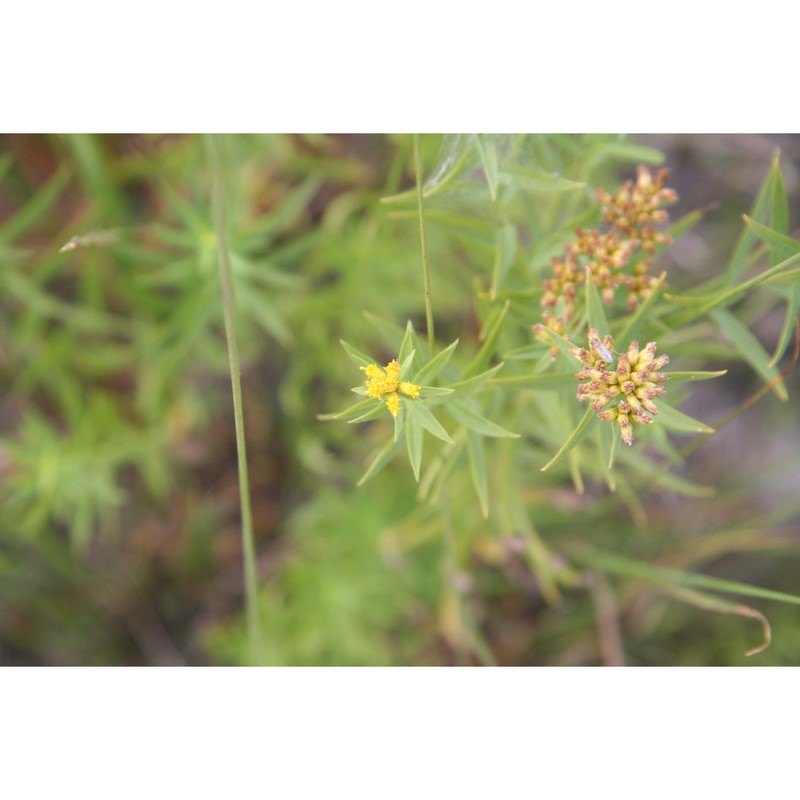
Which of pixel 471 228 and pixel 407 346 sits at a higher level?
pixel 471 228

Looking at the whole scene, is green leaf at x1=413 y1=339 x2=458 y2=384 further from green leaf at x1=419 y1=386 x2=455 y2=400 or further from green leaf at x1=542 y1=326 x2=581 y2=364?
green leaf at x1=542 y1=326 x2=581 y2=364

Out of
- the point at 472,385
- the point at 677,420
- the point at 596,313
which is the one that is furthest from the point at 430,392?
the point at 677,420

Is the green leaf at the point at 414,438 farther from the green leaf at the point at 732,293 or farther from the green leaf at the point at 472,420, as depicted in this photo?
the green leaf at the point at 732,293

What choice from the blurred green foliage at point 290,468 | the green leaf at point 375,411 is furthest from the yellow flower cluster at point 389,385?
the blurred green foliage at point 290,468

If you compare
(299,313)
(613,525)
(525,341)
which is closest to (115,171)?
(299,313)

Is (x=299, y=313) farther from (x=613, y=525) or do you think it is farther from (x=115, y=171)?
(x=613, y=525)

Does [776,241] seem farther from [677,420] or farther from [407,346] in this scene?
[407,346]
